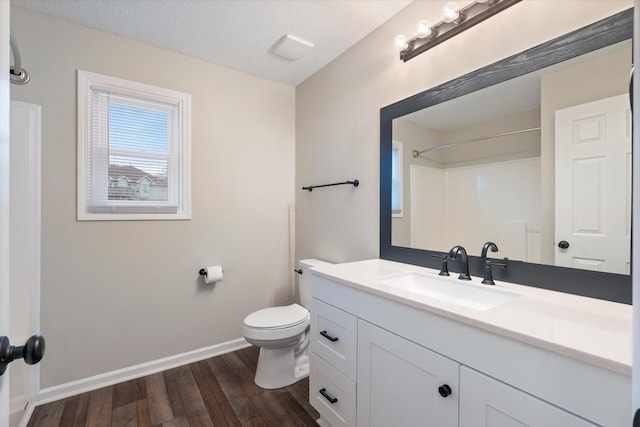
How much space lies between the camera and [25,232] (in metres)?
1.68

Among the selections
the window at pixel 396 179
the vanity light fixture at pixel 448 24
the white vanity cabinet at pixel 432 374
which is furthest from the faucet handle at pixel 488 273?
the vanity light fixture at pixel 448 24

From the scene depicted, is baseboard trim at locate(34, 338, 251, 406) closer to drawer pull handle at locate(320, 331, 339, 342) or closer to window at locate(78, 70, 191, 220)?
window at locate(78, 70, 191, 220)

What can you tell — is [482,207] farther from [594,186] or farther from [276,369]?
[276,369]

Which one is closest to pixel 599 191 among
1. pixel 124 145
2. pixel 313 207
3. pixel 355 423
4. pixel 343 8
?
pixel 355 423

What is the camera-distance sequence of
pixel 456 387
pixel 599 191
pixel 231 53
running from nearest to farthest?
1. pixel 456 387
2. pixel 599 191
3. pixel 231 53

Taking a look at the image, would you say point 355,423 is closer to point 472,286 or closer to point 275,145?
point 472,286

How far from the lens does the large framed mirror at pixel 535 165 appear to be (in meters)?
1.01

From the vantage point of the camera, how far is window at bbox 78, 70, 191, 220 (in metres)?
1.89

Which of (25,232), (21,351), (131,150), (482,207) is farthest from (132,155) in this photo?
(482,207)

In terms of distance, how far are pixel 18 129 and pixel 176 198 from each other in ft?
3.04

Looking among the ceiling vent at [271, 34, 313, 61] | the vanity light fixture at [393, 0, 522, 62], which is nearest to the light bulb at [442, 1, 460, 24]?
the vanity light fixture at [393, 0, 522, 62]

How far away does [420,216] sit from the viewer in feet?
5.52

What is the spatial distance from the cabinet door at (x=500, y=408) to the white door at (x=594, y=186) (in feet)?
2.04

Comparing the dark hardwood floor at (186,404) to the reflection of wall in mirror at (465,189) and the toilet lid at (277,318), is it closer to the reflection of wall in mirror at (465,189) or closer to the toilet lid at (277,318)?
the toilet lid at (277,318)
